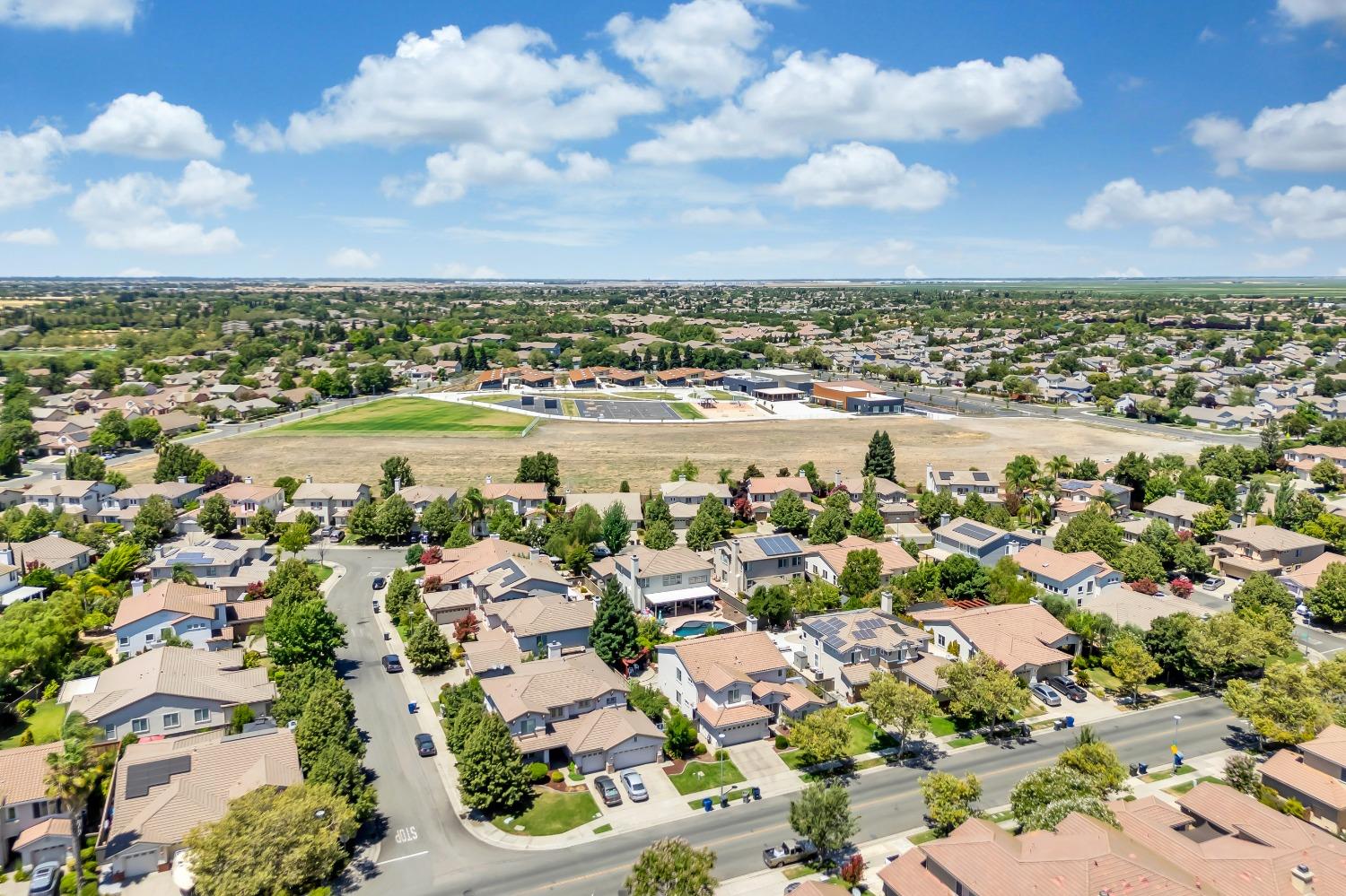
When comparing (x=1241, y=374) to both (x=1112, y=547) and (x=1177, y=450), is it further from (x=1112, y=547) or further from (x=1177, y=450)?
(x=1112, y=547)

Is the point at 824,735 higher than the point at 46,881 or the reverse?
higher

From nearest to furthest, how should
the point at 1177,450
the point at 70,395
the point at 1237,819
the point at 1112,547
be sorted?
the point at 1237,819 < the point at 1112,547 < the point at 1177,450 < the point at 70,395

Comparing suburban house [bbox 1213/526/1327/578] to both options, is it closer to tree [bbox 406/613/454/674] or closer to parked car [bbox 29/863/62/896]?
tree [bbox 406/613/454/674]

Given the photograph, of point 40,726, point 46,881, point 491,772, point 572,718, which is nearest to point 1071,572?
point 572,718

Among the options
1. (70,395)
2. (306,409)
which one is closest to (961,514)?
(306,409)

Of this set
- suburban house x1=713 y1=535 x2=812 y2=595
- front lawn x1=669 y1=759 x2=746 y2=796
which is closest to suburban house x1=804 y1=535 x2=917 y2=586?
suburban house x1=713 y1=535 x2=812 y2=595

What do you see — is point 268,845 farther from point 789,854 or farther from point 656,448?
point 656,448
